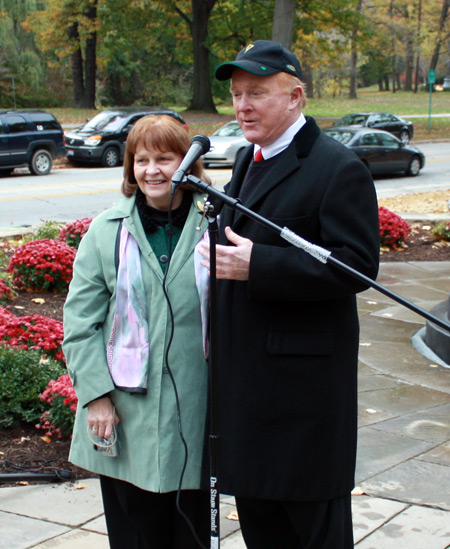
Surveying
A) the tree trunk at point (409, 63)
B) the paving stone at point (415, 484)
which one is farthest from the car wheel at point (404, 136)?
the tree trunk at point (409, 63)

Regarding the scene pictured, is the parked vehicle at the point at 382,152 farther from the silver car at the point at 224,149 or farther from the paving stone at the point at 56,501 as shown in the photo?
the paving stone at the point at 56,501

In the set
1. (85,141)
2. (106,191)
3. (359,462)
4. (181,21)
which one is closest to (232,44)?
(181,21)

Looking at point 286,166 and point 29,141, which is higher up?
point 286,166

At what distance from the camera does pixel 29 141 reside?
2059 centimetres

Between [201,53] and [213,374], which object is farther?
[201,53]

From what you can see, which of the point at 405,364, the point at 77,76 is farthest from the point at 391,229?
the point at 77,76

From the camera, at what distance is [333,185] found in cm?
244

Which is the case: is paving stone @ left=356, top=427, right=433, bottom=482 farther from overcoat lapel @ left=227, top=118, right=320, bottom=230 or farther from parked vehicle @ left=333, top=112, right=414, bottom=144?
parked vehicle @ left=333, top=112, right=414, bottom=144

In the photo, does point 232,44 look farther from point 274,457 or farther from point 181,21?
point 274,457

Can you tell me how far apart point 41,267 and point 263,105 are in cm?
539

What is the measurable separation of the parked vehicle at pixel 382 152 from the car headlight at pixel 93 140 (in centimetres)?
660

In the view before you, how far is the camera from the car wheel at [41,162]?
68.5ft

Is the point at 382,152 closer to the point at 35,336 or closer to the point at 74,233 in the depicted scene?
the point at 74,233

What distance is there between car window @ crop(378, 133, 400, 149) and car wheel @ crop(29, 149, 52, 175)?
29.5 ft
